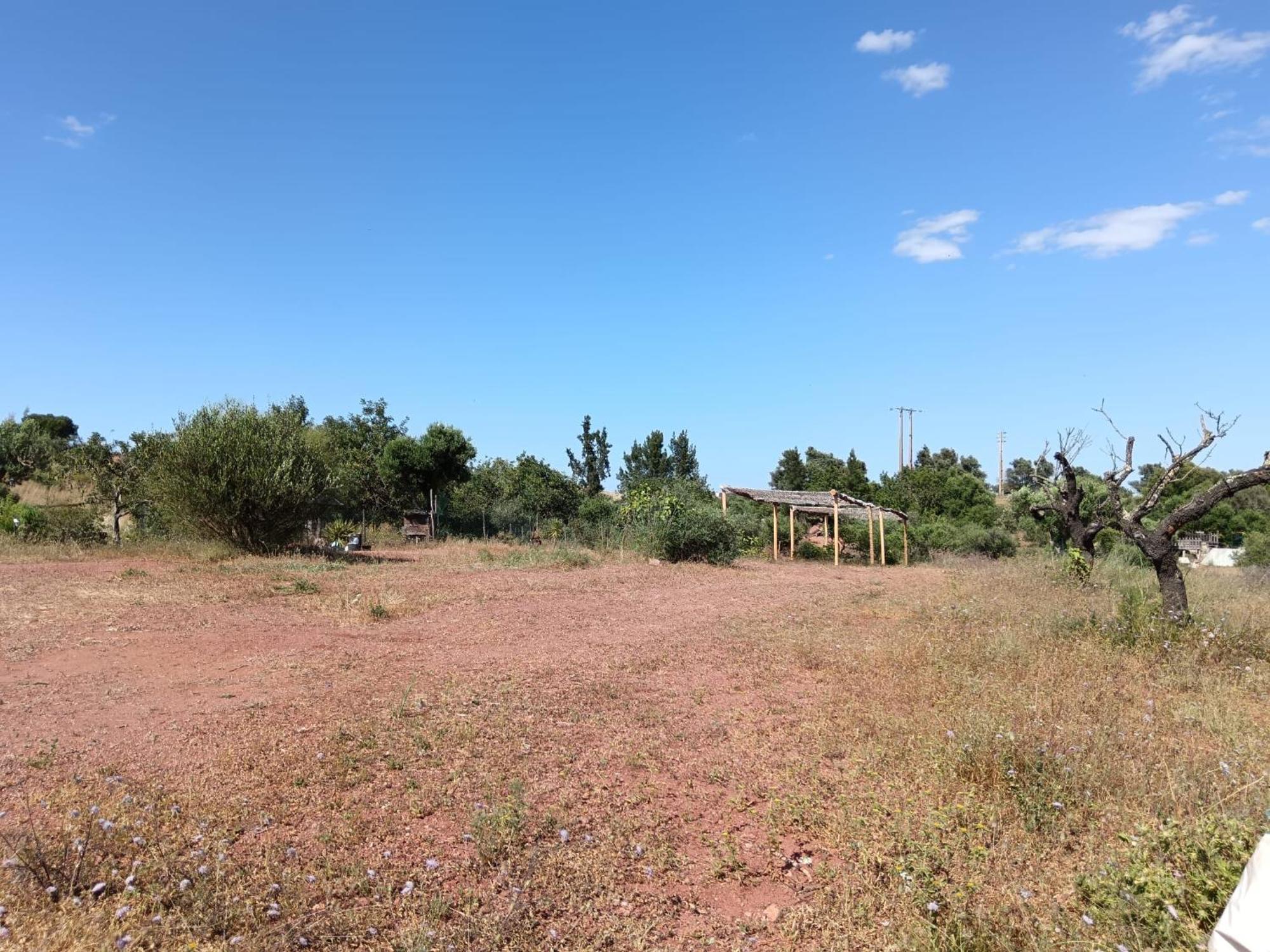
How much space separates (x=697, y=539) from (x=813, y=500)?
6.74 meters

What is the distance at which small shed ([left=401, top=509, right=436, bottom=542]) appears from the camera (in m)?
24.5

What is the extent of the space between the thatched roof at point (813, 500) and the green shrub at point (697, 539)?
3599mm

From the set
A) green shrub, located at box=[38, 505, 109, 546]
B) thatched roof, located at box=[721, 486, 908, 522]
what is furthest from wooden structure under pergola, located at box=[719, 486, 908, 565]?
green shrub, located at box=[38, 505, 109, 546]

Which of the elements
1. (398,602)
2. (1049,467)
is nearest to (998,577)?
(1049,467)

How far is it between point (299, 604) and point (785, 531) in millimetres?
18289

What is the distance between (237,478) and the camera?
15625 mm

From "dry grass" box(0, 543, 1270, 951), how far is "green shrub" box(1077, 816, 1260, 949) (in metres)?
0.03

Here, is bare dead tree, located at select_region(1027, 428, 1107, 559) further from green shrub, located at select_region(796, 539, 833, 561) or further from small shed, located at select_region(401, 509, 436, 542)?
small shed, located at select_region(401, 509, 436, 542)

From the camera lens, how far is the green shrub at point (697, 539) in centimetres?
1831

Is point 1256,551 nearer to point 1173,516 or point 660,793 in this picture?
point 1173,516

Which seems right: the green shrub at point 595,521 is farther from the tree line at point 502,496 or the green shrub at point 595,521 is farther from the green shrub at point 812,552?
the green shrub at point 812,552

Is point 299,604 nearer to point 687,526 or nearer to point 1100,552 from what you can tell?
point 687,526

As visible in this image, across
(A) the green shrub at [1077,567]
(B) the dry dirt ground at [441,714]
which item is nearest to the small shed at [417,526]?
(B) the dry dirt ground at [441,714]

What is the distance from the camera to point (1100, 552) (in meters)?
21.1
